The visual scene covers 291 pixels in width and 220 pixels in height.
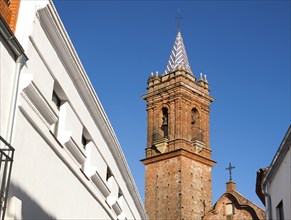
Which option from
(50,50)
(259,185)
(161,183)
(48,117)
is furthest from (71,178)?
(161,183)

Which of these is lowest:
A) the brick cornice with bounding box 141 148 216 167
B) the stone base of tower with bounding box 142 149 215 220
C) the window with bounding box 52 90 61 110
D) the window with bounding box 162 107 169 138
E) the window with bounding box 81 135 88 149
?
the window with bounding box 81 135 88 149

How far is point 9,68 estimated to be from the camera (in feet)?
23.5

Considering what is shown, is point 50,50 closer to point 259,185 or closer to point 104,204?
point 104,204

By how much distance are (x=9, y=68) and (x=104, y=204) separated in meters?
6.03

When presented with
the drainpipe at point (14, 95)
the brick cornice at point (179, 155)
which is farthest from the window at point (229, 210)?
the drainpipe at point (14, 95)

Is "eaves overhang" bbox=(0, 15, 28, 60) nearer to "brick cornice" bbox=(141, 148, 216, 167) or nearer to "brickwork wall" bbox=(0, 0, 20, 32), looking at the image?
"brickwork wall" bbox=(0, 0, 20, 32)

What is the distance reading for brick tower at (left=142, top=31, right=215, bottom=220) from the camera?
33.7 m

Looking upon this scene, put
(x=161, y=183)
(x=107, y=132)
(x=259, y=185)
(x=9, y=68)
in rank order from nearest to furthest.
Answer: (x=9, y=68), (x=107, y=132), (x=259, y=185), (x=161, y=183)

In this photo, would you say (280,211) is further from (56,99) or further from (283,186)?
(56,99)

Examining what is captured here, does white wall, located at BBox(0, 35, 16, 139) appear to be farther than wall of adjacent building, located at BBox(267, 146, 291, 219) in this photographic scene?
No

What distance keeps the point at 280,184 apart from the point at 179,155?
21080 mm

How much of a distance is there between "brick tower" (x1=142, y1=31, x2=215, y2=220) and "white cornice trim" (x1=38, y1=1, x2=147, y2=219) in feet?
64.9

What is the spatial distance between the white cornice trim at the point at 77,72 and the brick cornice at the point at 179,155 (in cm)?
1999

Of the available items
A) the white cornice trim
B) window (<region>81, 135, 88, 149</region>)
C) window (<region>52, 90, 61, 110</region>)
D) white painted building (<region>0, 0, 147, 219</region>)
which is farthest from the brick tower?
window (<region>52, 90, 61, 110</region>)
